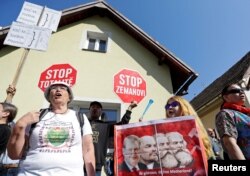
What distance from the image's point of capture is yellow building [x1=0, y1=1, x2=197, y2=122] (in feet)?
22.4

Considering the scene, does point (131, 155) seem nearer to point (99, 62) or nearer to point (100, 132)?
point (100, 132)

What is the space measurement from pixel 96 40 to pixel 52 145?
657 cm

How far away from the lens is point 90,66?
24.4 feet

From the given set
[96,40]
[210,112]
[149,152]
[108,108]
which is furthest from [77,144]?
[210,112]

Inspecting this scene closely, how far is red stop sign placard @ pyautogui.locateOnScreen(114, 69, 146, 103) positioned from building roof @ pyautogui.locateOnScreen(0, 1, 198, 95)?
115 centimetres

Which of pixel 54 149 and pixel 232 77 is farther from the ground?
pixel 232 77

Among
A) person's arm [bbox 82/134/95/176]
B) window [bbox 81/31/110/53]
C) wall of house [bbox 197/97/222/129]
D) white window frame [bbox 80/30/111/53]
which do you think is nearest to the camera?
person's arm [bbox 82/134/95/176]

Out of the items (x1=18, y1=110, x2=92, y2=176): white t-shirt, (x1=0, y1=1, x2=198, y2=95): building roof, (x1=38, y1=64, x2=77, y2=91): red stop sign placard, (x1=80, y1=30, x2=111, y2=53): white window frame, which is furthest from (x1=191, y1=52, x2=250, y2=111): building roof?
(x1=18, y1=110, x2=92, y2=176): white t-shirt

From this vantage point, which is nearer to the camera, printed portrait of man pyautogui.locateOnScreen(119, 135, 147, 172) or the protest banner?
printed portrait of man pyautogui.locateOnScreen(119, 135, 147, 172)

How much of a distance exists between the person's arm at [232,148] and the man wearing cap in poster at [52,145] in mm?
1213

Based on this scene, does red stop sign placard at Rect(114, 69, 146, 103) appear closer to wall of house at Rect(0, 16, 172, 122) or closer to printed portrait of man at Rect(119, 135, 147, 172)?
wall of house at Rect(0, 16, 172, 122)

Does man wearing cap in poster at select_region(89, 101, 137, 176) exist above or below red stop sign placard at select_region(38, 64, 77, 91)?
below

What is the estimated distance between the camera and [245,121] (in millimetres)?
2461

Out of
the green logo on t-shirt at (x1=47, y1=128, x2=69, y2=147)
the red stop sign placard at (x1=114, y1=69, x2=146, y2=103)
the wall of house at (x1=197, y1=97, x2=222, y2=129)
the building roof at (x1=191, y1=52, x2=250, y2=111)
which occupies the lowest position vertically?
the green logo on t-shirt at (x1=47, y1=128, x2=69, y2=147)
